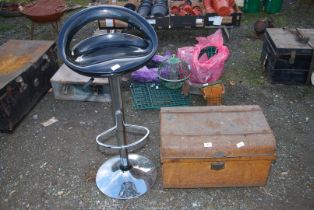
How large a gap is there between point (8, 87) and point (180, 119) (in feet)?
6.49

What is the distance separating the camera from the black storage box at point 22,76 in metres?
3.66

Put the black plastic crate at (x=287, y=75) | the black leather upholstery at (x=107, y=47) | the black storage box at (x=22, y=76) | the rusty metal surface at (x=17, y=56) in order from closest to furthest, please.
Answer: the black leather upholstery at (x=107, y=47) → the black storage box at (x=22, y=76) → the rusty metal surface at (x=17, y=56) → the black plastic crate at (x=287, y=75)

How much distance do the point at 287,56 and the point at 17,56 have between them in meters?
3.45

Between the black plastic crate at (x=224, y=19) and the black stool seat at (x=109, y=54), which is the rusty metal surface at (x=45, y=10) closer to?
the black plastic crate at (x=224, y=19)

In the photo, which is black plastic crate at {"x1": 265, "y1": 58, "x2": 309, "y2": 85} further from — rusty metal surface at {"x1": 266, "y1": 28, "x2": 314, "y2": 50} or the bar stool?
the bar stool

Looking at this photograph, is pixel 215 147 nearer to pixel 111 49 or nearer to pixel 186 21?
pixel 111 49

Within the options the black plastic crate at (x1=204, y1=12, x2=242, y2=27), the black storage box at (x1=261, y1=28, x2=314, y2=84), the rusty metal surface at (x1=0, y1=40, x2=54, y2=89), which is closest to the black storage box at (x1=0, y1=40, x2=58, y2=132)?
the rusty metal surface at (x1=0, y1=40, x2=54, y2=89)

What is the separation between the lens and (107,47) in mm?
2434

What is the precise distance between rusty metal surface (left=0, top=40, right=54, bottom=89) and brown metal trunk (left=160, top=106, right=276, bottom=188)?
1924mm

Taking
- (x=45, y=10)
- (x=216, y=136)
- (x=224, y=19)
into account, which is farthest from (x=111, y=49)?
(x=45, y=10)

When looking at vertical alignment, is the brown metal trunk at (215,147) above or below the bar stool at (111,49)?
below

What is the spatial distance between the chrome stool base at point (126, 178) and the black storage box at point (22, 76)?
1302mm

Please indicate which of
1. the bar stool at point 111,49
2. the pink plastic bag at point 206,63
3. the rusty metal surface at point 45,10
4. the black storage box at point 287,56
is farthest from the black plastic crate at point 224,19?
the bar stool at point 111,49

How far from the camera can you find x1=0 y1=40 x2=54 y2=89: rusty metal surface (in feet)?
12.5
